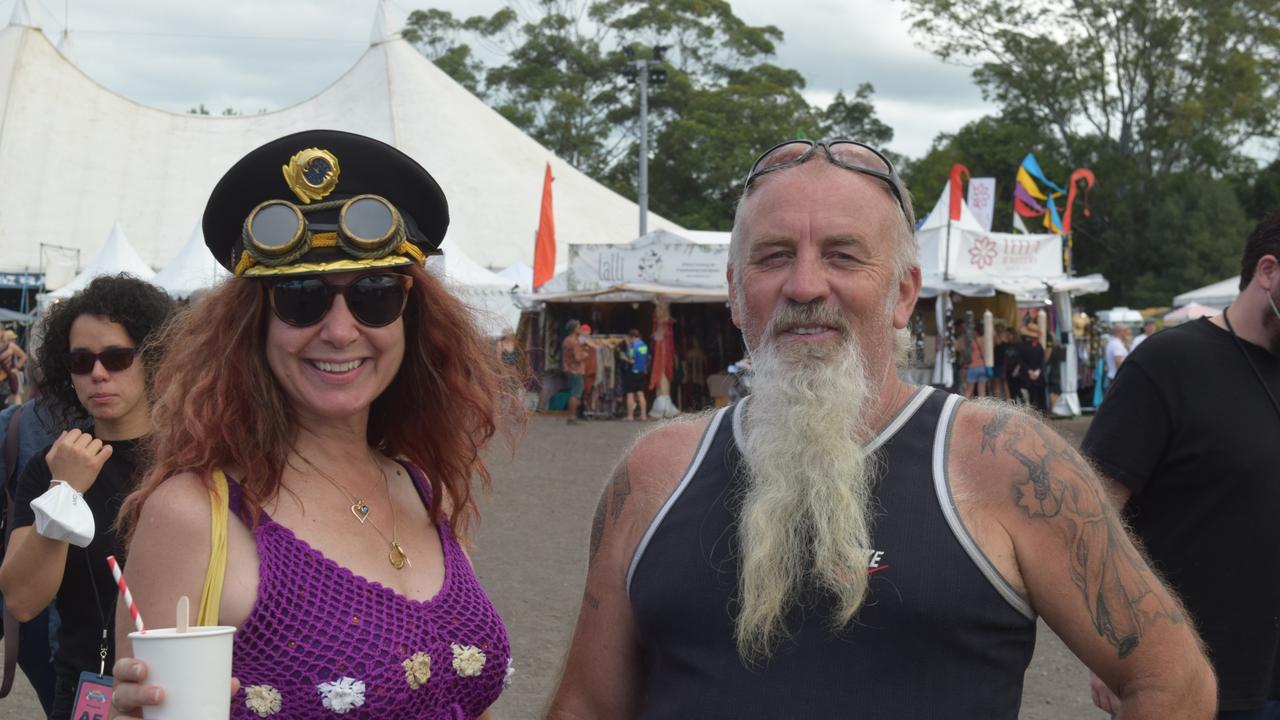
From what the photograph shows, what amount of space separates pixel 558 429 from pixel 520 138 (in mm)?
16738

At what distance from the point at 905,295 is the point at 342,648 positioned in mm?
1212

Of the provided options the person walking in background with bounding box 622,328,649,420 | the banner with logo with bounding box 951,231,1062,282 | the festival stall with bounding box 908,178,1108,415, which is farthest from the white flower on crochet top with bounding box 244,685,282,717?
the person walking in background with bounding box 622,328,649,420

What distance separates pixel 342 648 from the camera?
85.2 inches

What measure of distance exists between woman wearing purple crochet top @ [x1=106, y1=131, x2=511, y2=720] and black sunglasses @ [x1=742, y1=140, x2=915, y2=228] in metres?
0.70

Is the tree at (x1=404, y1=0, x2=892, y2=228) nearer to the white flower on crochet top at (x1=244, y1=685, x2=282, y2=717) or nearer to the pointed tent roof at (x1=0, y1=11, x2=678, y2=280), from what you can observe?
the pointed tent roof at (x1=0, y1=11, x2=678, y2=280)

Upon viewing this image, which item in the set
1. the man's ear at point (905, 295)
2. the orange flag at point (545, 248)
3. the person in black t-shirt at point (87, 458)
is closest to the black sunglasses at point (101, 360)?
the person in black t-shirt at point (87, 458)

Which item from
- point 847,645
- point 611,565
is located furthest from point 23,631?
point 847,645

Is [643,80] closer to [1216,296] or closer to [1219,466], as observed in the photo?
[1216,296]

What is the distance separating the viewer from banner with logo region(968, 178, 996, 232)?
22500mm

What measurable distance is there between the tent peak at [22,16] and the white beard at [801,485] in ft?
118

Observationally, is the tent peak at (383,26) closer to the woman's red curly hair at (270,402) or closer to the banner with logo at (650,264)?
the banner with logo at (650,264)

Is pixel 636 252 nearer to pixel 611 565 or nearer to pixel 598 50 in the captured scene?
pixel 611 565

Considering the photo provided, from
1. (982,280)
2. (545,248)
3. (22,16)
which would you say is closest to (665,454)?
(982,280)

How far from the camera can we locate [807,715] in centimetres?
→ 196
